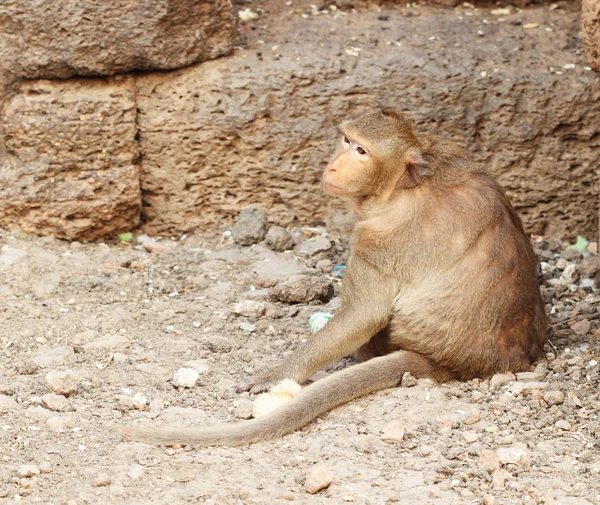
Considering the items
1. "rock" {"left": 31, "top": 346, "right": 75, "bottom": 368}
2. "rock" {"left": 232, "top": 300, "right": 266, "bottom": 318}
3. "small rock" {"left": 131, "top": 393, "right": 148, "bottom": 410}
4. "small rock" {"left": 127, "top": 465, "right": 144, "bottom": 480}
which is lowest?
"rock" {"left": 232, "top": 300, "right": 266, "bottom": 318}

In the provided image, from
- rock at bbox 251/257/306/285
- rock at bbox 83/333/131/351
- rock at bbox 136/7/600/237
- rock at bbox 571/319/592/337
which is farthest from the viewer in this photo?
rock at bbox 136/7/600/237

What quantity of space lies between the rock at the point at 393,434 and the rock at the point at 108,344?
5.03ft

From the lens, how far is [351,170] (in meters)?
5.10

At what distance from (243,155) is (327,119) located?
609mm

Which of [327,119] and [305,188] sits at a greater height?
[327,119]

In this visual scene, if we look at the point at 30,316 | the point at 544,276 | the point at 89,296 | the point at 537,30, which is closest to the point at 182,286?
the point at 89,296

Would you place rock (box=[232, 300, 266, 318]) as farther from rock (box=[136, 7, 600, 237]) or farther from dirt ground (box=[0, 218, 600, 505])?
rock (box=[136, 7, 600, 237])

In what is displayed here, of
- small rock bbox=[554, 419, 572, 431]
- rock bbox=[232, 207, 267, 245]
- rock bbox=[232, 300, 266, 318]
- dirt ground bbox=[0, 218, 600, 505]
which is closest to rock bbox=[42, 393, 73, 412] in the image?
dirt ground bbox=[0, 218, 600, 505]

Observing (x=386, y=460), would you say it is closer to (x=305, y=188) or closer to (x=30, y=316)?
(x=30, y=316)

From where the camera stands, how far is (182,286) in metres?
6.30

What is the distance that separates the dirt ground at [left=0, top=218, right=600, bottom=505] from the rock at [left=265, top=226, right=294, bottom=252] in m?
0.06

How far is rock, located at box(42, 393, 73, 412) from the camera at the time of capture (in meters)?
4.65

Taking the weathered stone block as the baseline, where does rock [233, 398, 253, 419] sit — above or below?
below

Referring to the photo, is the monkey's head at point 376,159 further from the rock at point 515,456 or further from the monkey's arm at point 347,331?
the rock at point 515,456
